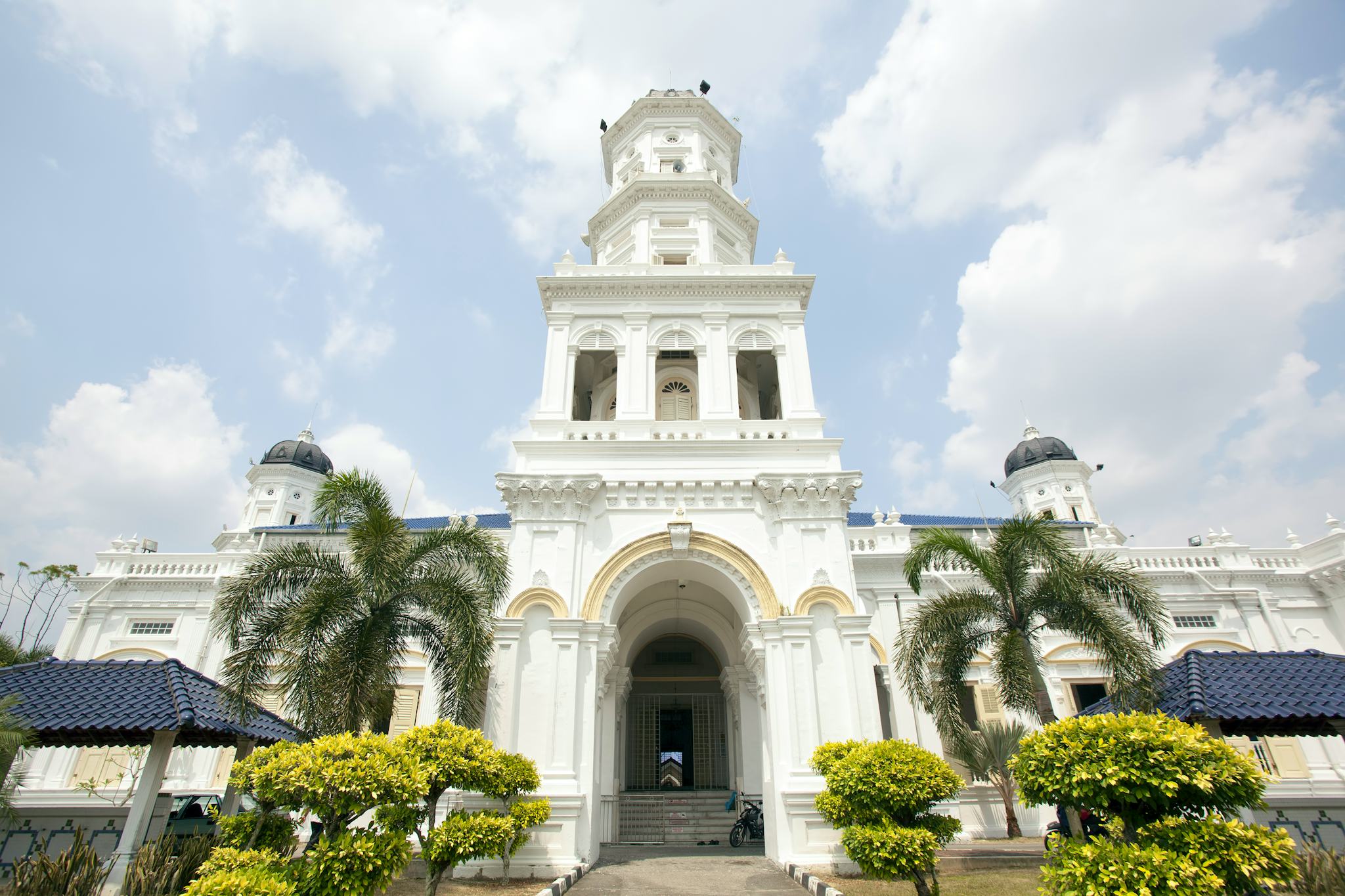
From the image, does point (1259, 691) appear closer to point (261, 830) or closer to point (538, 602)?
point (538, 602)

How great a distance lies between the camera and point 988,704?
20.6 meters

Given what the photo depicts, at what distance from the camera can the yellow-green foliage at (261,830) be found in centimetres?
936

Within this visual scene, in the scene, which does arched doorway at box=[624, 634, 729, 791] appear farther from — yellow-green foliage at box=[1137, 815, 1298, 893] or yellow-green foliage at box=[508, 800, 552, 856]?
yellow-green foliage at box=[1137, 815, 1298, 893]

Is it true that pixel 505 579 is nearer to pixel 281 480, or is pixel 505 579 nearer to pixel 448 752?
pixel 448 752

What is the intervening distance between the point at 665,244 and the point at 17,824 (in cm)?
1981

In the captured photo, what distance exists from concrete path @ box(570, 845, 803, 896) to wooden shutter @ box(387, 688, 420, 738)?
745 cm

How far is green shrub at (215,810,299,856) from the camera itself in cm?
936

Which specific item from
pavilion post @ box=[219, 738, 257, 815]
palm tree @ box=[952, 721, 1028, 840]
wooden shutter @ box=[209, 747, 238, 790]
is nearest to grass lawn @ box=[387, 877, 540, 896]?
pavilion post @ box=[219, 738, 257, 815]

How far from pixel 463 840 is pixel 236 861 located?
3.03 meters

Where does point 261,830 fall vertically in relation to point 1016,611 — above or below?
below

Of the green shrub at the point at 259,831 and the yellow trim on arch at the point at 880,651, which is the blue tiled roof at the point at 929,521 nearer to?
the yellow trim on arch at the point at 880,651

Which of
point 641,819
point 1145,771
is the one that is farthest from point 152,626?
point 1145,771

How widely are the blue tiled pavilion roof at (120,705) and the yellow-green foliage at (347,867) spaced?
150 inches

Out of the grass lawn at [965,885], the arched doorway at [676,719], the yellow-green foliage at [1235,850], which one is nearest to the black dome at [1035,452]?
the arched doorway at [676,719]
